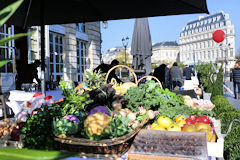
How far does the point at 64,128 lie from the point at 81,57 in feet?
48.4

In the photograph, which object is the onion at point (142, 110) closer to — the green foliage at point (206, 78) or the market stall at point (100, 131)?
the market stall at point (100, 131)

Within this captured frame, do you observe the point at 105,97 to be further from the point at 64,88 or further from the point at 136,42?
the point at 136,42

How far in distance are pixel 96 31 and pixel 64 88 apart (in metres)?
16.3

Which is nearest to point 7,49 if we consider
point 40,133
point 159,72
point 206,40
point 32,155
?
point 159,72

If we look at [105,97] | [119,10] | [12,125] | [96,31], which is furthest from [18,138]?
[96,31]

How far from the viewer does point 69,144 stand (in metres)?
1.61

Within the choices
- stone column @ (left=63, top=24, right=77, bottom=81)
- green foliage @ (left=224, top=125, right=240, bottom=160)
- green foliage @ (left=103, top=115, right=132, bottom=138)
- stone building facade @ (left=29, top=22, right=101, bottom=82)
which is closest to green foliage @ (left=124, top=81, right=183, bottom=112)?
green foliage @ (left=103, top=115, right=132, bottom=138)

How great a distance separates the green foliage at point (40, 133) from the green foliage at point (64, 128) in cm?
7

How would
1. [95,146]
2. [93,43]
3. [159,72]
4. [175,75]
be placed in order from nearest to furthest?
[95,146] → [159,72] → [175,75] → [93,43]

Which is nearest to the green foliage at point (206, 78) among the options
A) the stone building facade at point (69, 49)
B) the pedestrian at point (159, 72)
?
the pedestrian at point (159, 72)

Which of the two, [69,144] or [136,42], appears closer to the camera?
[69,144]

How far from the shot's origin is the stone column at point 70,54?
14.0m

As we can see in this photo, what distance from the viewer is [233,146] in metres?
3.85

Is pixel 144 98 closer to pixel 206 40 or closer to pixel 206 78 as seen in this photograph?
pixel 206 78
